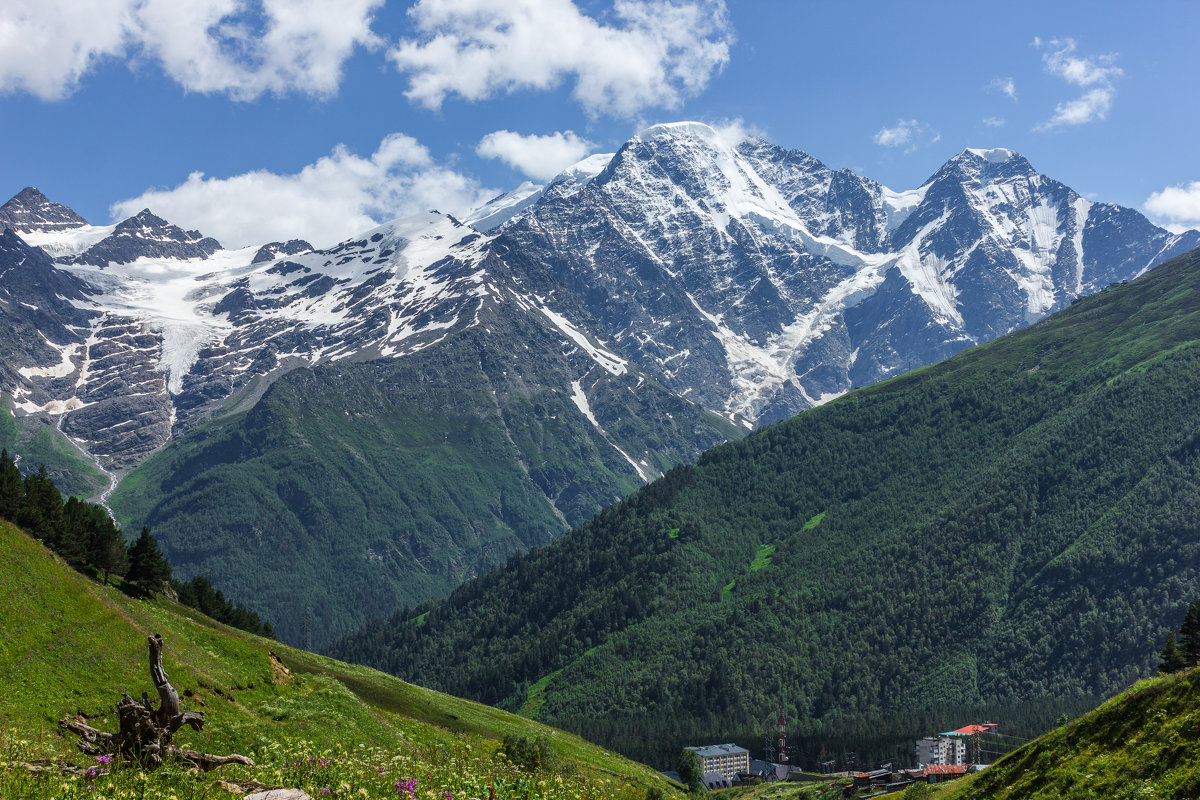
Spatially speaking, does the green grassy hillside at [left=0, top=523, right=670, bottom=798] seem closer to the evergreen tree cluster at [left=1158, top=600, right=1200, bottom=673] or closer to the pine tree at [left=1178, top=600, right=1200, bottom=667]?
the evergreen tree cluster at [left=1158, top=600, right=1200, bottom=673]

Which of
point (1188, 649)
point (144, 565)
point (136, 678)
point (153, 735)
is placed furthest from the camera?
point (144, 565)

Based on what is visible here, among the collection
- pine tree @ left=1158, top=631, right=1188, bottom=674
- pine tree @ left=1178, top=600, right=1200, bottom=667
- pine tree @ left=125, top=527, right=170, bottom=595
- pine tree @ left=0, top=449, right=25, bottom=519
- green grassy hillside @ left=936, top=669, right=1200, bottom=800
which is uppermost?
pine tree @ left=0, top=449, right=25, bottom=519

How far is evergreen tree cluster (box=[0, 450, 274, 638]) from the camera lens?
7819 centimetres

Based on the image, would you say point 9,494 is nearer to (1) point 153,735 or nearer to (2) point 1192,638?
(1) point 153,735

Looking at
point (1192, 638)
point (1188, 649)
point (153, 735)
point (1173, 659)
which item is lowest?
point (1173, 659)

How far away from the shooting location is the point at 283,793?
2202 centimetres

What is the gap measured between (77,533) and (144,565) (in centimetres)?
683

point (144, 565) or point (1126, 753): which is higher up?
point (144, 565)

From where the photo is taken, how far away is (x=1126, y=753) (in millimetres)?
49500

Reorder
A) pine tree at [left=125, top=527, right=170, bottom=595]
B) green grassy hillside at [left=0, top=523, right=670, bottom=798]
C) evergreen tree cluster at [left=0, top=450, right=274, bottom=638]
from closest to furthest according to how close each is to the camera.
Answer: green grassy hillside at [left=0, top=523, right=670, bottom=798]
evergreen tree cluster at [left=0, top=450, right=274, bottom=638]
pine tree at [left=125, top=527, right=170, bottom=595]

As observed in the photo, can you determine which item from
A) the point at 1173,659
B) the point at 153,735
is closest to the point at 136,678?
the point at 153,735

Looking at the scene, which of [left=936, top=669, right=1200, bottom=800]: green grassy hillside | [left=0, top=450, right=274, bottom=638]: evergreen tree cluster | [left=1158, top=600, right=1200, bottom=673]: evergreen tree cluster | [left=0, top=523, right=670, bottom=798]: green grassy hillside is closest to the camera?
[left=936, top=669, right=1200, bottom=800]: green grassy hillside

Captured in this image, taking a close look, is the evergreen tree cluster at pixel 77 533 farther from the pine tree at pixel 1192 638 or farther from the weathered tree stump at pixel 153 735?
the pine tree at pixel 1192 638

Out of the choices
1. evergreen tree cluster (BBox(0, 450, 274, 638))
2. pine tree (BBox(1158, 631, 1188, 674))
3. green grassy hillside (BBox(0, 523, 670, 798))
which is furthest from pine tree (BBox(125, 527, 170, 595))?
pine tree (BBox(1158, 631, 1188, 674))
